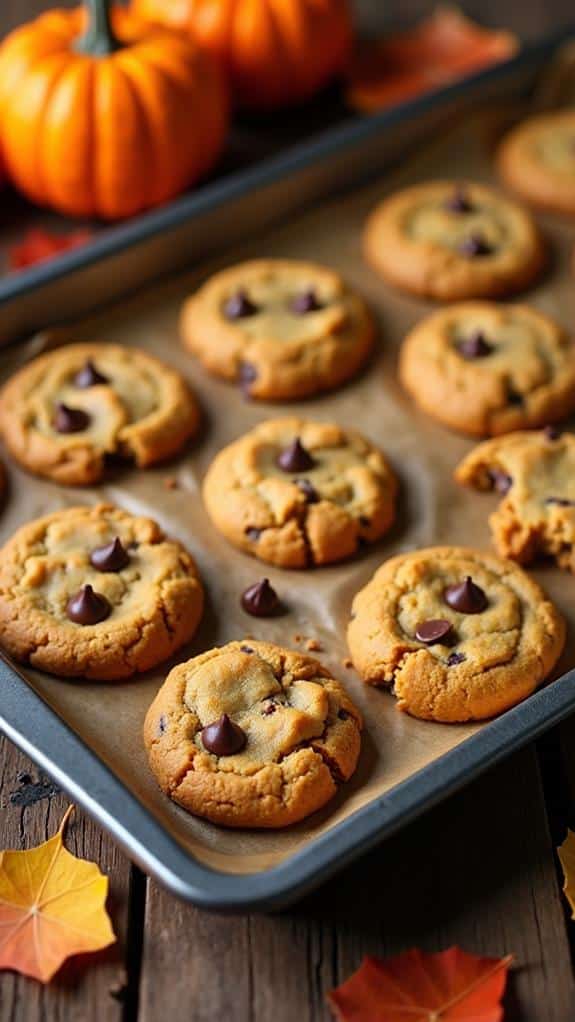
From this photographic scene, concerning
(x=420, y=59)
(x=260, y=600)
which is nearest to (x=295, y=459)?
(x=260, y=600)

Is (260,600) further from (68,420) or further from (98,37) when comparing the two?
(98,37)

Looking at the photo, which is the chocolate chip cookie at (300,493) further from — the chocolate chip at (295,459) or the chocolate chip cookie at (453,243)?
the chocolate chip cookie at (453,243)

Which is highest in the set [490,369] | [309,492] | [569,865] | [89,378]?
[89,378]

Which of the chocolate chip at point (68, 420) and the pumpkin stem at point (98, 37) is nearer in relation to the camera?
the chocolate chip at point (68, 420)

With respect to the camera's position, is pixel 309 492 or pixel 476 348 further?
pixel 476 348

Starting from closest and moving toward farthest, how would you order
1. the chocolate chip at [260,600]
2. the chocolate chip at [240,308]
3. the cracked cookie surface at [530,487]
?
the chocolate chip at [260,600], the cracked cookie surface at [530,487], the chocolate chip at [240,308]

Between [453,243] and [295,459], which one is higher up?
[295,459]

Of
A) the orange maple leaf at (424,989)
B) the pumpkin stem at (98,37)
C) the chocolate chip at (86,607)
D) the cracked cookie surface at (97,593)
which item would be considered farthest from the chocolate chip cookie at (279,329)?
the orange maple leaf at (424,989)
